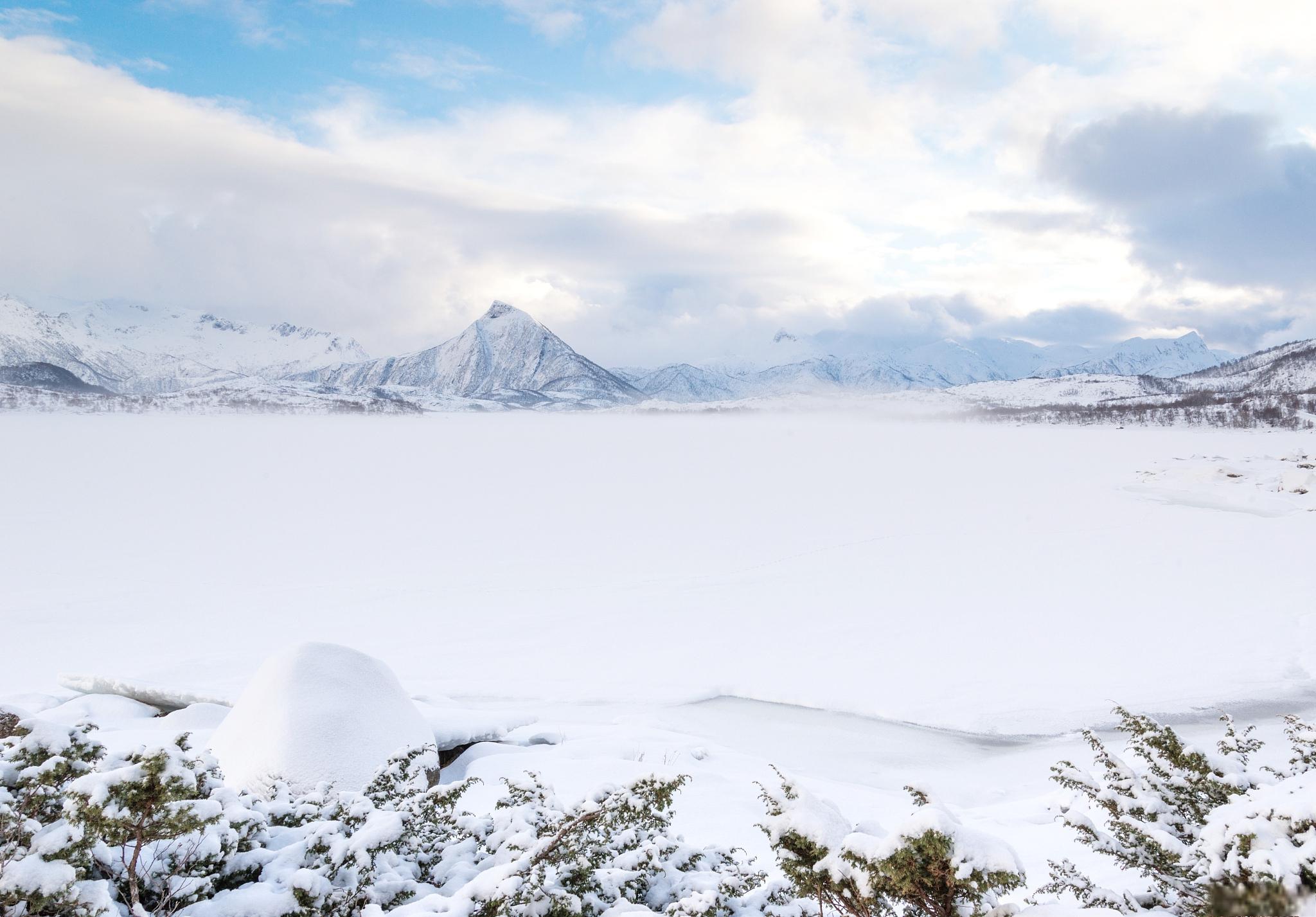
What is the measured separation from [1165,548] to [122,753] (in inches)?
952

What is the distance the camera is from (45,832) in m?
2.64

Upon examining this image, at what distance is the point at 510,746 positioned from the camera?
28.4 ft

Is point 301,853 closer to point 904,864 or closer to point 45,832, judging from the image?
point 45,832

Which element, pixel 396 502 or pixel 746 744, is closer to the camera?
pixel 746 744

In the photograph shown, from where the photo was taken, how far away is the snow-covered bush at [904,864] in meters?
2.51

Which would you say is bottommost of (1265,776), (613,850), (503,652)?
(503,652)

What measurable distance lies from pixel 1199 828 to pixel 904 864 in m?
1.95

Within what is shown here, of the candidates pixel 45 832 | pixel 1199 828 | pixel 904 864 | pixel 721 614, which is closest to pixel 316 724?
pixel 45 832

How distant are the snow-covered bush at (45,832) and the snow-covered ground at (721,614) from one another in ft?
7.79

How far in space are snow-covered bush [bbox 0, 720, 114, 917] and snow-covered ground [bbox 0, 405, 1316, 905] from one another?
2.37m

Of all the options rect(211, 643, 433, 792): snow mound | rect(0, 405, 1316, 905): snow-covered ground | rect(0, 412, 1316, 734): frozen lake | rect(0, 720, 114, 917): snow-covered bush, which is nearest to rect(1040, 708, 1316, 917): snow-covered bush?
rect(0, 405, 1316, 905): snow-covered ground

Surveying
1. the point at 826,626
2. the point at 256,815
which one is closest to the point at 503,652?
the point at 826,626

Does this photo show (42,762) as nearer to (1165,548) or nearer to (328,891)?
(328,891)

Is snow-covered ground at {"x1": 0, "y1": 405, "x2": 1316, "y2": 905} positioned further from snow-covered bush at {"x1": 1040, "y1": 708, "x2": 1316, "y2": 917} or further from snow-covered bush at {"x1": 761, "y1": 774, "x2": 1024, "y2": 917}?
snow-covered bush at {"x1": 761, "y1": 774, "x2": 1024, "y2": 917}
